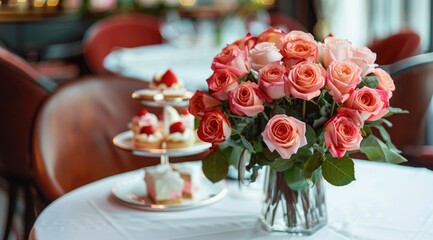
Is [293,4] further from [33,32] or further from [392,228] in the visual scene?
[392,228]

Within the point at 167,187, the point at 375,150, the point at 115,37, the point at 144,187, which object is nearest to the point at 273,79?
the point at 375,150

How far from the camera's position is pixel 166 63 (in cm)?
362

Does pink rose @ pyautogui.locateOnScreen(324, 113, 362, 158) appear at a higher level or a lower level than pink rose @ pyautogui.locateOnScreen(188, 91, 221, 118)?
lower

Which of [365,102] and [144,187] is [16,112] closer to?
[144,187]

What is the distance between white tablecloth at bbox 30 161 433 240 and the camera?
52.4 inches

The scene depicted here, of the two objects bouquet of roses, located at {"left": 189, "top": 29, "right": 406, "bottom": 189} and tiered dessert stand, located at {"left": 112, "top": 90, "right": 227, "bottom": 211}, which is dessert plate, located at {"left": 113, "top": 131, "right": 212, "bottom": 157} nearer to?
tiered dessert stand, located at {"left": 112, "top": 90, "right": 227, "bottom": 211}

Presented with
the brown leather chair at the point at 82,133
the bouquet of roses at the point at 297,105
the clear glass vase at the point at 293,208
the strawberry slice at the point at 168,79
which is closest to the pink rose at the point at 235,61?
the bouquet of roses at the point at 297,105

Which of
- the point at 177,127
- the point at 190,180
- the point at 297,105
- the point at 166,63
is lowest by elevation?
the point at 166,63

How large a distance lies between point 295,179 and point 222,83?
227 mm

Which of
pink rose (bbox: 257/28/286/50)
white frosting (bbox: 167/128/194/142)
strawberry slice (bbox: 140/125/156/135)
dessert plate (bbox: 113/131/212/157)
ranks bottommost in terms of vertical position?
dessert plate (bbox: 113/131/212/157)

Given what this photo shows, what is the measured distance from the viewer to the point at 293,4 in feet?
21.6

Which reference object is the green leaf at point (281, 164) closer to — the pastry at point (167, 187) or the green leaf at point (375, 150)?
the green leaf at point (375, 150)

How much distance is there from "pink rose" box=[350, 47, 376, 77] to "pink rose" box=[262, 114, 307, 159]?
17 cm

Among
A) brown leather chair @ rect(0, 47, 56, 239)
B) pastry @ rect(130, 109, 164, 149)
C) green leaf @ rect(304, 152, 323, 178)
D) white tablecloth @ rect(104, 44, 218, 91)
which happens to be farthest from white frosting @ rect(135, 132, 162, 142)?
white tablecloth @ rect(104, 44, 218, 91)
